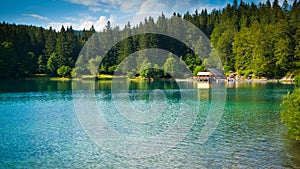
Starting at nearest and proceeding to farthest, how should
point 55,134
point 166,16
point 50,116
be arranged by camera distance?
point 55,134
point 50,116
point 166,16

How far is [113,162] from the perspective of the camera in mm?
16594

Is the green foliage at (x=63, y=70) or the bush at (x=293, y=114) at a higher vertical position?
the green foliage at (x=63, y=70)

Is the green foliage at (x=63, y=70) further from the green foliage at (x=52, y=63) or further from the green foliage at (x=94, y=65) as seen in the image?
the green foliage at (x=94, y=65)

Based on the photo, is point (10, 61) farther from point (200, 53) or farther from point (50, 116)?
point (50, 116)

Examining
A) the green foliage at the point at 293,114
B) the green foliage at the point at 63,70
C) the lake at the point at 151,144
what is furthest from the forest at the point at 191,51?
the green foliage at the point at 293,114

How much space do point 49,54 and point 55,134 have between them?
92.5 meters

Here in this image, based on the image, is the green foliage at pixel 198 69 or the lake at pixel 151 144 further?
the green foliage at pixel 198 69

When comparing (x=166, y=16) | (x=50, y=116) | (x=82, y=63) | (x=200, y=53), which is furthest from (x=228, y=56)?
(x=50, y=116)

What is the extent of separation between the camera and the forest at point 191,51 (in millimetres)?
77750

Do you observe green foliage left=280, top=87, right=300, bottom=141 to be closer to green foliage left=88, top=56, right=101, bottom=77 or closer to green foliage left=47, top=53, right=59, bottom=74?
green foliage left=88, top=56, right=101, bottom=77

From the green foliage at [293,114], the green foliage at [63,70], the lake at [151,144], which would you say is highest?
the green foliage at [63,70]

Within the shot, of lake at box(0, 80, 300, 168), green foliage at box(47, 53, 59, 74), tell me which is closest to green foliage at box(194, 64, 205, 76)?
green foliage at box(47, 53, 59, 74)

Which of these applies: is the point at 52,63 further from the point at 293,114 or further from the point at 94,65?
the point at 293,114

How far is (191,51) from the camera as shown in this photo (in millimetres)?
103562
